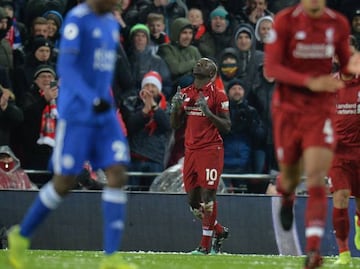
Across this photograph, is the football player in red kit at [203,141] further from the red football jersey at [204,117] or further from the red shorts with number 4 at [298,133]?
the red shorts with number 4 at [298,133]

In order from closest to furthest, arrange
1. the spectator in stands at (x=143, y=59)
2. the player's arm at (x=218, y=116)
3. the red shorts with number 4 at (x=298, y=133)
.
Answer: the red shorts with number 4 at (x=298, y=133)
the player's arm at (x=218, y=116)
the spectator in stands at (x=143, y=59)

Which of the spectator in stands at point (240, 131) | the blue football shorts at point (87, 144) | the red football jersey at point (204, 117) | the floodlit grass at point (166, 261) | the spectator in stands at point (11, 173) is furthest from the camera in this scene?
the spectator in stands at point (240, 131)

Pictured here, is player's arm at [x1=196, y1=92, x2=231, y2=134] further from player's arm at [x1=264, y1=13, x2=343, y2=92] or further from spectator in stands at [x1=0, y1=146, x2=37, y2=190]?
player's arm at [x1=264, y1=13, x2=343, y2=92]

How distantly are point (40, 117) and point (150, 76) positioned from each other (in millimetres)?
2001

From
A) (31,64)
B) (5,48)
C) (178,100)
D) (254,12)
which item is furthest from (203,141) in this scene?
(254,12)

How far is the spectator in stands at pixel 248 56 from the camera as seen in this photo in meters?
22.1

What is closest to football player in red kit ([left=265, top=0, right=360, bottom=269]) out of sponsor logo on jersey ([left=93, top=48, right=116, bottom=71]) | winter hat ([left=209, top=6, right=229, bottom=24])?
sponsor logo on jersey ([left=93, top=48, right=116, bottom=71])

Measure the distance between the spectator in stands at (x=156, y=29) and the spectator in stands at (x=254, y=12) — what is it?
187 centimetres

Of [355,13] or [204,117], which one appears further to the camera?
[355,13]

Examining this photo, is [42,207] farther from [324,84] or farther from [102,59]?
[324,84]

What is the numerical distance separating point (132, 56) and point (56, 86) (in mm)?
1979

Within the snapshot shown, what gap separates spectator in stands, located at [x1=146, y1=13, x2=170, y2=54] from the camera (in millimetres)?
22184

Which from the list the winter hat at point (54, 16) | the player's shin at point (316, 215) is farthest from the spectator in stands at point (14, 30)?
the player's shin at point (316, 215)

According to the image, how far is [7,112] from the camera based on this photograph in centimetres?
1992
